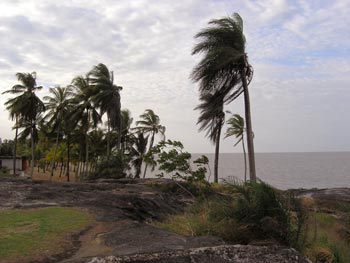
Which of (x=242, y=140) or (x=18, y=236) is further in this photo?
(x=242, y=140)

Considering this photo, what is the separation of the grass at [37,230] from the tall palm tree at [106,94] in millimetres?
20443

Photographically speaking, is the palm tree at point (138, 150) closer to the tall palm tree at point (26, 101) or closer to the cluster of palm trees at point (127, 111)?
the cluster of palm trees at point (127, 111)

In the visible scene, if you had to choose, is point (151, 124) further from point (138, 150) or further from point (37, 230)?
point (37, 230)

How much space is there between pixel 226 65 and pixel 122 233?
8.75 meters

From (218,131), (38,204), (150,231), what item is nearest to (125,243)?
(150,231)

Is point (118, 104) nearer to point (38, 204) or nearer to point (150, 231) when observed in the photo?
point (38, 204)

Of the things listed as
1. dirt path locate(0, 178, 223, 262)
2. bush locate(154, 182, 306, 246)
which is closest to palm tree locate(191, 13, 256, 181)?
dirt path locate(0, 178, 223, 262)

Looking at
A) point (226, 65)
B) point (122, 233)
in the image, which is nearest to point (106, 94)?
point (226, 65)

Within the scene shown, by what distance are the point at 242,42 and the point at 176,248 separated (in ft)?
35.7

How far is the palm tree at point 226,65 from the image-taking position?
14938mm

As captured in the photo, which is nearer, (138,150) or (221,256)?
(221,256)

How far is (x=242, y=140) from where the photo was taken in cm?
3528

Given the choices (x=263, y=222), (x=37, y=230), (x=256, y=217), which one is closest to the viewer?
(x=263, y=222)

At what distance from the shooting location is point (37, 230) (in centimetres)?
829
